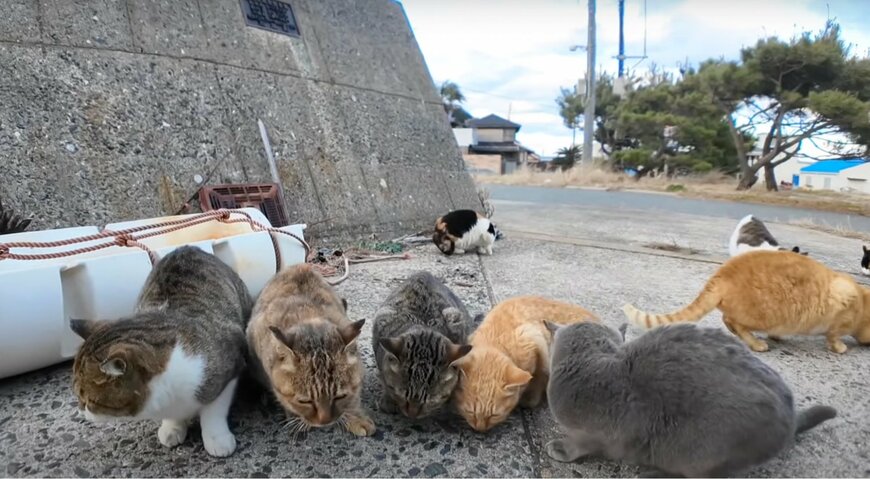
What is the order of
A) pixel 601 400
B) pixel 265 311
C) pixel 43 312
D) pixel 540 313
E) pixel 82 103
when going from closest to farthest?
pixel 601 400, pixel 43 312, pixel 265 311, pixel 540 313, pixel 82 103

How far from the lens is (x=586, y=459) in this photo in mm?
1489

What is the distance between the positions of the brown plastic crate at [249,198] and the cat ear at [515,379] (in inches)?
98.2

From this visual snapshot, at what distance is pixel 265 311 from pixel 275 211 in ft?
6.36

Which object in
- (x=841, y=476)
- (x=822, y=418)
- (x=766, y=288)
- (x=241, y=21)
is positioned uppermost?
(x=241, y=21)

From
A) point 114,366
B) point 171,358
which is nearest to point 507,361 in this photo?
point 171,358

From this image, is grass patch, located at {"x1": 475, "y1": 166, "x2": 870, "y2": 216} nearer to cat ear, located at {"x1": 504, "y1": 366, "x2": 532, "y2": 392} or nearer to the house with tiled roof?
the house with tiled roof

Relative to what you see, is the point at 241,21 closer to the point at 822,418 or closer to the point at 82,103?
the point at 82,103

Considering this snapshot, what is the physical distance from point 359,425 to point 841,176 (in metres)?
8.28

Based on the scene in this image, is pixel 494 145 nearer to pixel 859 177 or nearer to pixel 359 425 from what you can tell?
pixel 859 177

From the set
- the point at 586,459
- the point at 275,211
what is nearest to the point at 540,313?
the point at 586,459

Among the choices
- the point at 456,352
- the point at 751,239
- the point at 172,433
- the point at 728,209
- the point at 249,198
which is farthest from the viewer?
the point at 728,209

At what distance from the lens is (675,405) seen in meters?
1.26

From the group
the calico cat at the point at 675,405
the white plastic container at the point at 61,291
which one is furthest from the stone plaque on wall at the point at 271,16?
the calico cat at the point at 675,405

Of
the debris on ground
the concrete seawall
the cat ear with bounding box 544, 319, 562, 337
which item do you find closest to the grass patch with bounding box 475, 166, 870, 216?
the concrete seawall
